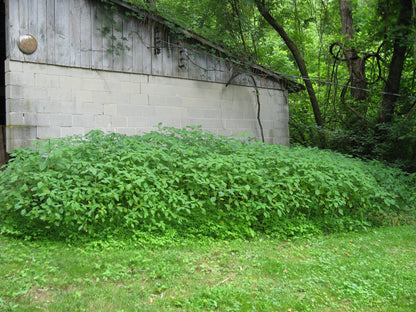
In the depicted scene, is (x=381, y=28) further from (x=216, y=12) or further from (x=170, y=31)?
(x=170, y=31)

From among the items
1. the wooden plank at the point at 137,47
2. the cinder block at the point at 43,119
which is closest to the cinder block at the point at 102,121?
the cinder block at the point at 43,119

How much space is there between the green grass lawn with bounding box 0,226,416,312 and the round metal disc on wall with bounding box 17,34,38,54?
3.79 meters

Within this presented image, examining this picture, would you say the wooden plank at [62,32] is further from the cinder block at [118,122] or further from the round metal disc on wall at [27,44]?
the cinder block at [118,122]

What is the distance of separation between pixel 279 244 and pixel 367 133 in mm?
6796

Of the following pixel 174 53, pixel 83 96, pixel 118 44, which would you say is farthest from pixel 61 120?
pixel 174 53

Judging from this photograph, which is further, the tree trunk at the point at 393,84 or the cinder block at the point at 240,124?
the tree trunk at the point at 393,84

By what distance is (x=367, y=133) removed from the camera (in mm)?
10477

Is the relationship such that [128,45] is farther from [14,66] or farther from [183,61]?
[14,66]

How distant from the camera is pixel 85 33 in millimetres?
7246

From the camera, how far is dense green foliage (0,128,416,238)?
4.52m

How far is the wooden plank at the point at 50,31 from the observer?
22.4ft

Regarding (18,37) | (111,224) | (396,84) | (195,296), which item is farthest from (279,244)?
(396,84)

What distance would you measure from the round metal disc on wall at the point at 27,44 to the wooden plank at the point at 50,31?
9.8 inches

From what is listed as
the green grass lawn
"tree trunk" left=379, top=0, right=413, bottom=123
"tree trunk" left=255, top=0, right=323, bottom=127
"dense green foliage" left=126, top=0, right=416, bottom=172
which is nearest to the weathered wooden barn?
"dense green foliage" left=126, top=0, right=416, bottom=172
